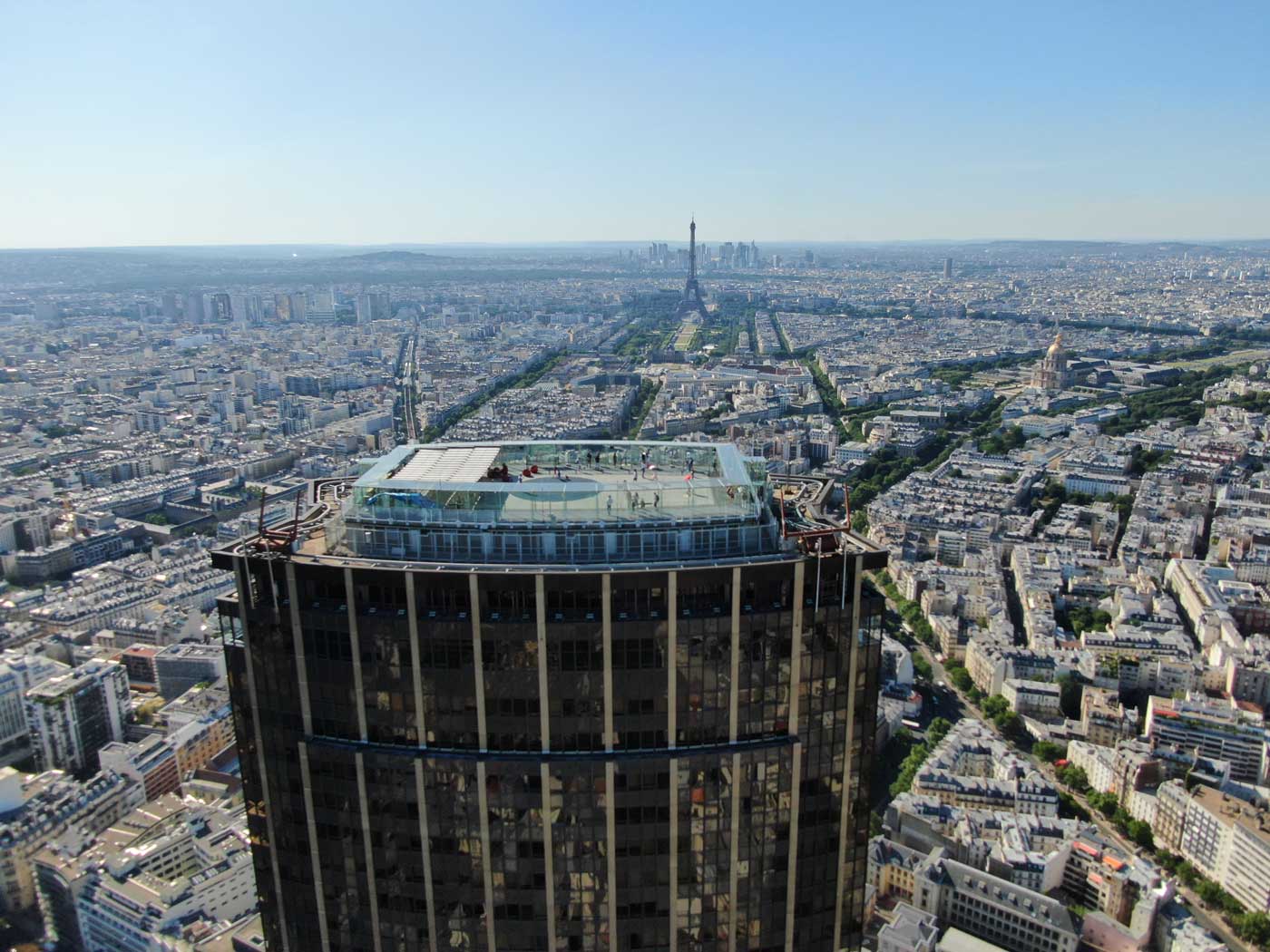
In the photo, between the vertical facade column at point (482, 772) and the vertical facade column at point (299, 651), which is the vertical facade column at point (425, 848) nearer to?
the vertical facade column at point (482, 772)

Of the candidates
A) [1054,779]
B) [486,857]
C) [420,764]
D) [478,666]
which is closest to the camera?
[478,666]

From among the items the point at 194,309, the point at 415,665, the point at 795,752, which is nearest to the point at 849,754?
the point at 795,752

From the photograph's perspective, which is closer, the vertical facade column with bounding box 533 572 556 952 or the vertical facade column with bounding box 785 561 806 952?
the vertical facade column with bounding box 533 572 556 952

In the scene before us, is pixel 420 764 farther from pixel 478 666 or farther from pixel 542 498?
pixel 542 498

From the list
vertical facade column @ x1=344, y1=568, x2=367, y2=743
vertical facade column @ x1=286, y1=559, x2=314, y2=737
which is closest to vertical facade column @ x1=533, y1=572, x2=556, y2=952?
vertical facade column @ x1=344, y1=568, x2=367, y2=743

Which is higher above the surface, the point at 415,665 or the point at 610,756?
the point at 415,665

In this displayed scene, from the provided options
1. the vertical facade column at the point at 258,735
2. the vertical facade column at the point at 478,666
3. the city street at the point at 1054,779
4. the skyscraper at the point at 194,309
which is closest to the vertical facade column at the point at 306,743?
the vertical facade column at the point at 258,735

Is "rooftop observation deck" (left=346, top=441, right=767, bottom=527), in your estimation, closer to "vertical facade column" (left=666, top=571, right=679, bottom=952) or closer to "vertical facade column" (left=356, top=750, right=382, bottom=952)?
"vertical facade column" (left=666, top=571, right=679, bottom=952)
